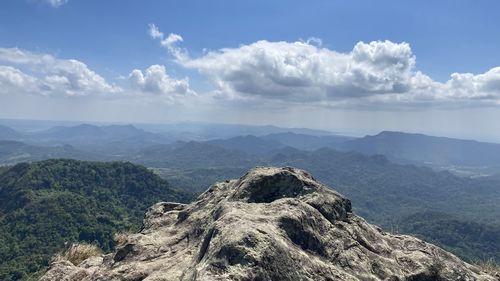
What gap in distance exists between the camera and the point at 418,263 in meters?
11.3

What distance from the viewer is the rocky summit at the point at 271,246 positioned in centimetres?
844

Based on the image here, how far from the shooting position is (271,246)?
8656 millimetres

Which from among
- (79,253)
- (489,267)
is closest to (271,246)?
(489,267)

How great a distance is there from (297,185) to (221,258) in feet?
19.3

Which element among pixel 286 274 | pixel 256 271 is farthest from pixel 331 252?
pixel 256 271

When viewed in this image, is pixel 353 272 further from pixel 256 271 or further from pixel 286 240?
pixel 256 271

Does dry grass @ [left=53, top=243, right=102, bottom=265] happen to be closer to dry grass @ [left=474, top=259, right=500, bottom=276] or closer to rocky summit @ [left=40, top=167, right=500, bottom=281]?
rocky summit @ [left=40, top=167, right=500, bottom=281]

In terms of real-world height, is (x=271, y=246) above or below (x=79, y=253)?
above

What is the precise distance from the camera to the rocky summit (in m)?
8.44

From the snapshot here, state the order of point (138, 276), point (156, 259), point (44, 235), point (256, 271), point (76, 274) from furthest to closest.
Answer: point (44, 235) < point (76, 274) < point (156, 259) < point (138, 276) < point (256, 271)

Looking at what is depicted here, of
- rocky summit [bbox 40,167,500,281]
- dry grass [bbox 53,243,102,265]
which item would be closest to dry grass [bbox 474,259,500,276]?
rocky summit [bbox 40,167,500,281]

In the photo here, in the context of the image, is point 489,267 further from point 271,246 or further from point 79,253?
point 79,253

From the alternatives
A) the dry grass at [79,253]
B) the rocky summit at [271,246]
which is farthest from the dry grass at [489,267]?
the dry grass at [79,253]

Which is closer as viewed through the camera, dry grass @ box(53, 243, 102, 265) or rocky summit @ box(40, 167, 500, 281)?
rocky summit @ box(40, 167, 500, 281)
